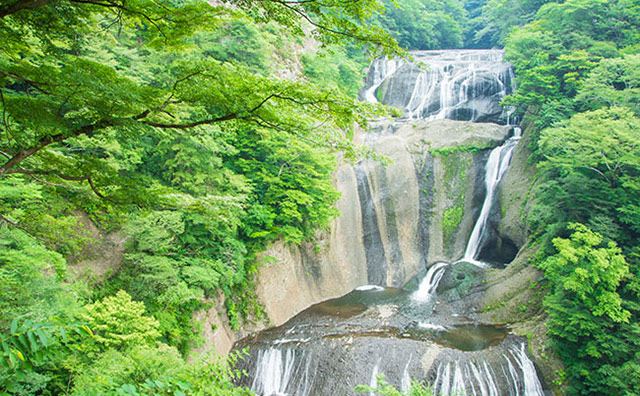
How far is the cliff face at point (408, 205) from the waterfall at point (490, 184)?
0.35 m

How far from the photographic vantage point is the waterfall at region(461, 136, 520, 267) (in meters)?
17.5

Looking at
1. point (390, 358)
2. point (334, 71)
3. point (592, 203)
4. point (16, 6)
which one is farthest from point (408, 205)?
point (16, 6)

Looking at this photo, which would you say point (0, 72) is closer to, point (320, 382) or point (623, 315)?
point (320, 382)

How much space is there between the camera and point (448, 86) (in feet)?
73.4

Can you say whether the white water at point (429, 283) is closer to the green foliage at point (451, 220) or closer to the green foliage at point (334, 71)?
the green foliage at point (451, 220)

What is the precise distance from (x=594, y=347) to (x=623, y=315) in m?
1.07

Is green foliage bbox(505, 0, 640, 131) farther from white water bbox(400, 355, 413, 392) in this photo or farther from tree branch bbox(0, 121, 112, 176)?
tree branch bbox(0, 121, 112, 176)

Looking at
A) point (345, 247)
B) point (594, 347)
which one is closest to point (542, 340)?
point (594, 347)

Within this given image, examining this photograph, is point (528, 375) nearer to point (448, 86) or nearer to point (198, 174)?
point (198, 174)

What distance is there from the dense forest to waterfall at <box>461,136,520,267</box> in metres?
1.87

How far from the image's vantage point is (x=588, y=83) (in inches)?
524

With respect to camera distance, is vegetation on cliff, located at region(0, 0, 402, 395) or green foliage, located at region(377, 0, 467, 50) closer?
vegetation on cliff, located at region(0, 0, 402, 395)

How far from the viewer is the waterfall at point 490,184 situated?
1748cm

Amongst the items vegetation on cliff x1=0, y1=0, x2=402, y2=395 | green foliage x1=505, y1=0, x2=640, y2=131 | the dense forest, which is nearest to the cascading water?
the dense forest
